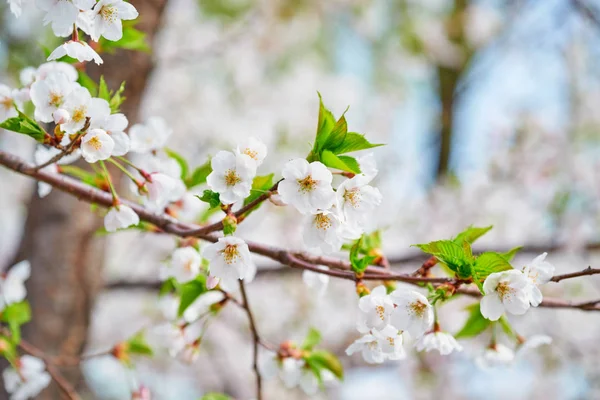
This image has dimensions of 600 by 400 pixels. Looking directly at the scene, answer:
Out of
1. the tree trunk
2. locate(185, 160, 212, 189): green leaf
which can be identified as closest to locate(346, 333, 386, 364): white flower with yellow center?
locate(185, 160, 212, 189): green leaf

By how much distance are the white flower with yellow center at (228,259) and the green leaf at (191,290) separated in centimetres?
18

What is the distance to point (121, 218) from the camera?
2.14 feet

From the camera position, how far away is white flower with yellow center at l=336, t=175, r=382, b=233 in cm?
59

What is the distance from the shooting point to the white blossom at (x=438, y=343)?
2.10ft

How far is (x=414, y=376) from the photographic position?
3.59 metres

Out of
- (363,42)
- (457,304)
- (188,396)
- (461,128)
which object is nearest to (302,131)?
(363,42)

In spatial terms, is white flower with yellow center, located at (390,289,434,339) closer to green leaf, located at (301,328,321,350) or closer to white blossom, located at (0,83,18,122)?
green leaf, located at (301,328,321,350)

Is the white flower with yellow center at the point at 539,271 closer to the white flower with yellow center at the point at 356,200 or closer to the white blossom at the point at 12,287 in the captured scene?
the white flower with yellow center at the point at 356,200

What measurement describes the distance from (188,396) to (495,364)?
3.64 metres

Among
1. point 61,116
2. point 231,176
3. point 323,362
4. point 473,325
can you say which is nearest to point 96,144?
point 61,116

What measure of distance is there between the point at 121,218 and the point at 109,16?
0.73ft

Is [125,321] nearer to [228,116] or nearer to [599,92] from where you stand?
[228,116]

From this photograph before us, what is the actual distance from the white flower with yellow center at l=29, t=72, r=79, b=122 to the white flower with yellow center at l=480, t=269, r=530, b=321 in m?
0.47

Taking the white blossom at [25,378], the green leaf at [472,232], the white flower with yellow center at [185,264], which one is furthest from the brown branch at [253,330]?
the white blossom at [25,378]
